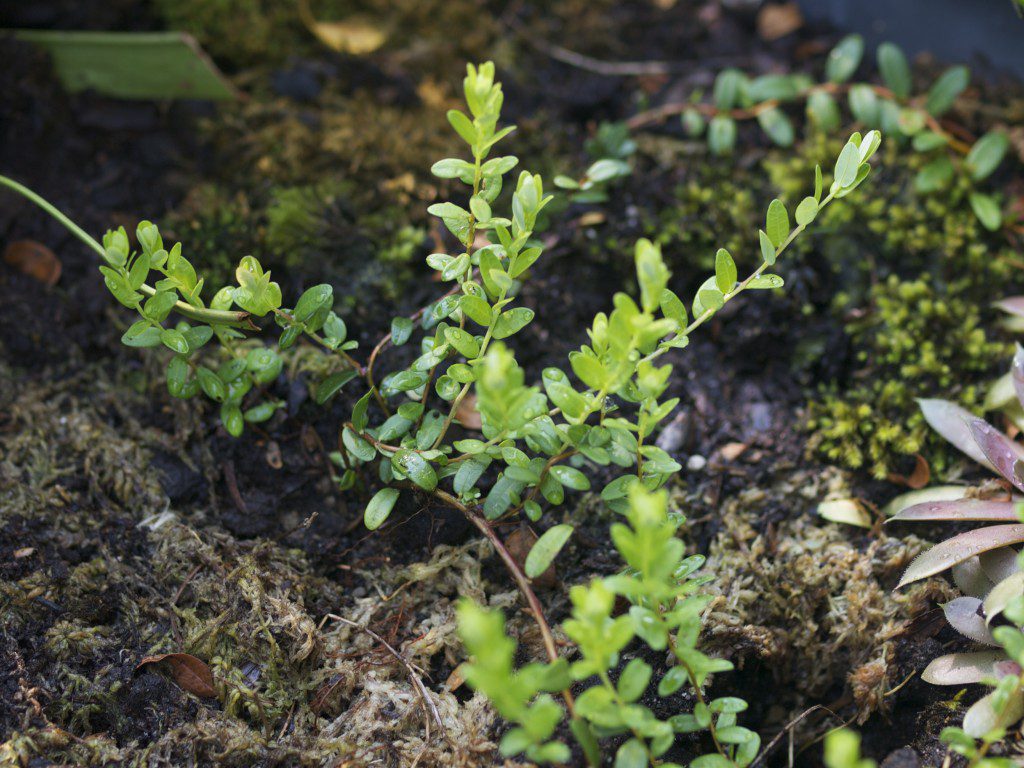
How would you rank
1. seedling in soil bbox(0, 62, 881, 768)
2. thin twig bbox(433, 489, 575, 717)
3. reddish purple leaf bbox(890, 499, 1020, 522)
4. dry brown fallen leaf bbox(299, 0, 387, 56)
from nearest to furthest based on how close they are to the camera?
seedling in soil bbox(0, 62, 881, 768) < thin twig bbox(433, 489, 575, 717) < reddish purple leaf bbox(890, 499, 1020, 522) < dry brown fallen leaf bbox(299, 0, 387, 56)

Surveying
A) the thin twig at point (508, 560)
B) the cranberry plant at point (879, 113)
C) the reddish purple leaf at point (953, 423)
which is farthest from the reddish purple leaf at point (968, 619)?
the cranberry plant at point (879, 113)

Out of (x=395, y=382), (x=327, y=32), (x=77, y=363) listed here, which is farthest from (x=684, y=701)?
(x=327, y=32)

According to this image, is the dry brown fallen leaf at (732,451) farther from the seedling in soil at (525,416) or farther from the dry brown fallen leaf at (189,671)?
the dry brown fallen leaf at (189,671)

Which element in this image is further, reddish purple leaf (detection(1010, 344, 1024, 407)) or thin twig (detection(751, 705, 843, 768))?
reddish purple leaf (detection(1010, 344, 1024, 407))

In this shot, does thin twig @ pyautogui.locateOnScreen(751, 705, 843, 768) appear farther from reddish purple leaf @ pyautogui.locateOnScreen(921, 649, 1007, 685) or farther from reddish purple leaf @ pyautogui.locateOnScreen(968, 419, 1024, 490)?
reddish purple leaf @ pyautogui.locateOnScreen(968, 419, 1024, 490)

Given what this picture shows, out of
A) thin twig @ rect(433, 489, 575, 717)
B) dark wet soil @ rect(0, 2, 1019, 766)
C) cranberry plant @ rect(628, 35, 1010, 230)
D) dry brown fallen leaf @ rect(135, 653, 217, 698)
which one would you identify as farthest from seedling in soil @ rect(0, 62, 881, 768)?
cranberry plant @ rect(628, 35, 1010, 230)

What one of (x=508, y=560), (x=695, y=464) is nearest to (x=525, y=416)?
(x=508, y=560)
